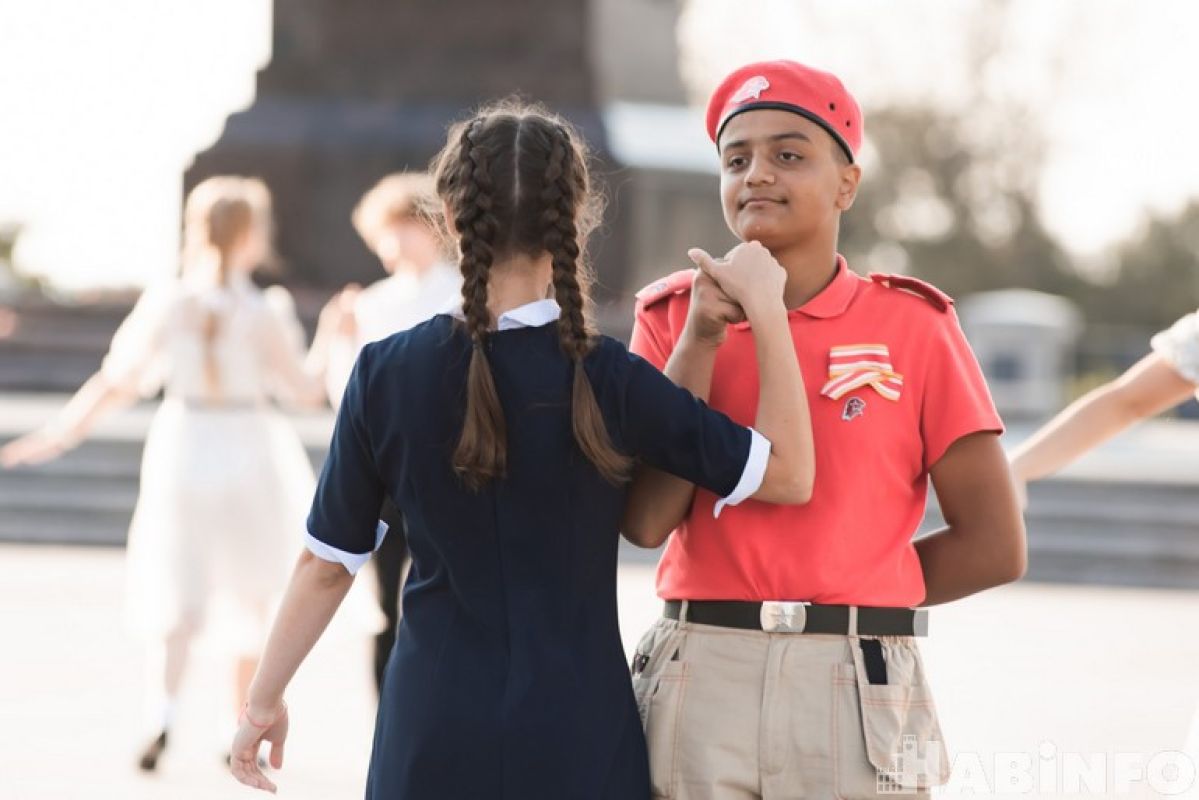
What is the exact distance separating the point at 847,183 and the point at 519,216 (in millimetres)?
512

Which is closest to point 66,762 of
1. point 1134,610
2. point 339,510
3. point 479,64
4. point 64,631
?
point 64,631

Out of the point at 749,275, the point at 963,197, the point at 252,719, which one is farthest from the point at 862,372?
the point at 963,197

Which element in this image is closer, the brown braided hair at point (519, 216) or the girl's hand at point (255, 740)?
the brown braided hair at point (519, 216)

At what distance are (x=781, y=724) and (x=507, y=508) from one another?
0.47 metres

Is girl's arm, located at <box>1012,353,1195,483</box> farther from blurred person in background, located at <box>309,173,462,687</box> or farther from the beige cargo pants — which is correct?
blurred person in background, located at <box>309,173,462,687</box>

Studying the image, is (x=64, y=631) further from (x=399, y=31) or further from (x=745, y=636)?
(x=399, y=31)

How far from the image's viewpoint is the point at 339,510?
2.80m

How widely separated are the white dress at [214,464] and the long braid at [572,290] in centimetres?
416

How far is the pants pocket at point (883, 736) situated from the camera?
8.95ft

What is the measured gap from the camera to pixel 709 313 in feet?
9.14

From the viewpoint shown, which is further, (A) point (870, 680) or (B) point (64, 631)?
(B) point (64, 631)

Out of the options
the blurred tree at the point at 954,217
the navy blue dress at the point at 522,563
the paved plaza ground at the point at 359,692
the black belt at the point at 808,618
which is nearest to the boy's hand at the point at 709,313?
the navy blue dress at the point at 522,563

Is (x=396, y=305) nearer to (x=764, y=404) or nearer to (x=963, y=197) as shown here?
(x=764, y=404)

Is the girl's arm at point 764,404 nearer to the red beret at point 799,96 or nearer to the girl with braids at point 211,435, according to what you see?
the red beret at point 799,96
